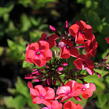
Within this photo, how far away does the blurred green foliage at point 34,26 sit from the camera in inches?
149

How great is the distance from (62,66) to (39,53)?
0.75ft

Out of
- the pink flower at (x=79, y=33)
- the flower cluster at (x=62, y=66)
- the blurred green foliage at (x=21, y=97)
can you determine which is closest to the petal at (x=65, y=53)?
the flower cluster at (x=62, y=66)

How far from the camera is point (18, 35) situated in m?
4.89

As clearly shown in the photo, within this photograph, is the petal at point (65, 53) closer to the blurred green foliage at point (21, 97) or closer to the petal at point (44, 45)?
the petal at point (44, 45)

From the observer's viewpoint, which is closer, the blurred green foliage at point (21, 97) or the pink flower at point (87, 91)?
the pink flower at point (87, 91)

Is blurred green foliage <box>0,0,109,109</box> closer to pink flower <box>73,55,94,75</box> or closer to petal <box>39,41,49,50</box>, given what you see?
pink flower <box>73,55,94,75</box>

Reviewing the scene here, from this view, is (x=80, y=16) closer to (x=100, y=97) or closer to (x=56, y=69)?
(x=100, y=97)

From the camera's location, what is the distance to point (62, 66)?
9.19 feet

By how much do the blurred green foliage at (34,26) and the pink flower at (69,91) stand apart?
0.35m

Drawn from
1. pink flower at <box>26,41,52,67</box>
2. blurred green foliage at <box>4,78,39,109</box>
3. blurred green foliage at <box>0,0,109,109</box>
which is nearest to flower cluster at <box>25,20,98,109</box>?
pink flower at <box>26,41,52,67</box>

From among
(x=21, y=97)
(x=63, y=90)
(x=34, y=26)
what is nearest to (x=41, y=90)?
(x=63, y=90)

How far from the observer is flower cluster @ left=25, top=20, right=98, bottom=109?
8.73 feet

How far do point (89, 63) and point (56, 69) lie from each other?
Result: 0.87 feet

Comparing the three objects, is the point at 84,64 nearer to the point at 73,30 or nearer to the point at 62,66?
the point at 62,66
